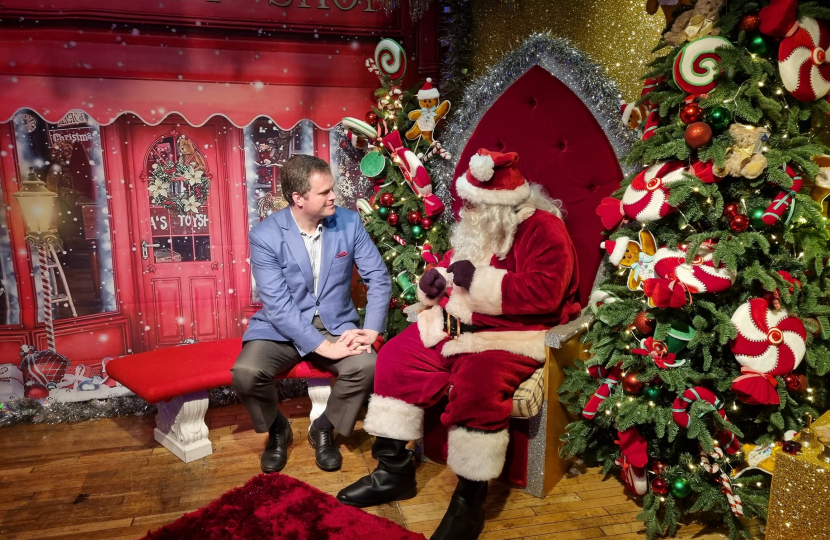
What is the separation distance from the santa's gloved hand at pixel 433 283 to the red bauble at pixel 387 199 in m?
0.97

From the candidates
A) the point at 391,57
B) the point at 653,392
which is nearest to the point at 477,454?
the point at 653,392

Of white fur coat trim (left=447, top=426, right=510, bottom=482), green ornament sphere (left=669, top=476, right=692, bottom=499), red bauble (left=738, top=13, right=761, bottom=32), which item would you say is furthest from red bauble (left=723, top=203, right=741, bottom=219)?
white fur coat trim (left=447, top=426, right=510, bottom=482)

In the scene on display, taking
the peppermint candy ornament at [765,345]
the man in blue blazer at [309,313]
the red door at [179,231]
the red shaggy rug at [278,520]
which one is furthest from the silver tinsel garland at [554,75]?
the red shaggy rug at [278,520]

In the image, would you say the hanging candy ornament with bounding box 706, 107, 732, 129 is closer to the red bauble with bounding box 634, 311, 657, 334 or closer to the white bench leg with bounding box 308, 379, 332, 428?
the red bauble with bounding box 634, 311, 657, 334

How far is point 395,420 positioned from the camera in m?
2.76

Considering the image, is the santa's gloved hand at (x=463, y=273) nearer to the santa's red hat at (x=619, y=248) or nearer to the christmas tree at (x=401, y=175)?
the santa's red hat at (x=619, y=248)

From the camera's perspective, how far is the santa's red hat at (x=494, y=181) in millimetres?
2771

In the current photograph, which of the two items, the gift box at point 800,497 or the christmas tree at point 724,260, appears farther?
the christmas tree at point 724,260

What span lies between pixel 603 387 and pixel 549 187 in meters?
1.18

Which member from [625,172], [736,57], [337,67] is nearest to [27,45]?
[337,67]

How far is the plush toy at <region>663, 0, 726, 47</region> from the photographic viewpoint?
7.64 feet

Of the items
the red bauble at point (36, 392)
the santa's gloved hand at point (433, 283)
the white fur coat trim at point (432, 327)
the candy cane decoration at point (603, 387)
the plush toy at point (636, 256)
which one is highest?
the plush toy at point (636, 256)

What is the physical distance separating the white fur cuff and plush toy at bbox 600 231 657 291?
112cm

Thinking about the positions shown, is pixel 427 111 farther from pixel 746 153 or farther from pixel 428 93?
pixel 746 153
